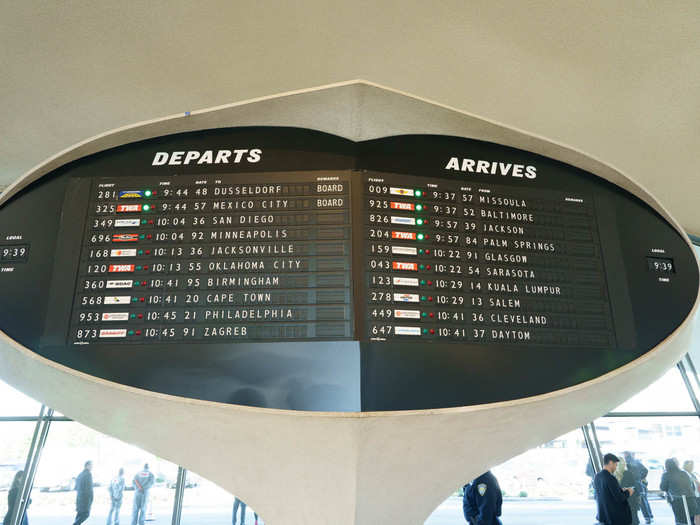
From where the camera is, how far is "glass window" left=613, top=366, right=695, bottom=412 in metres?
5.43

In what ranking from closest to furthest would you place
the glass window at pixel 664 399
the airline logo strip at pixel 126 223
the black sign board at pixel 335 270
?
the black sign board at pixel 335 270, the airline logo strip at pixel 126 223, the glass window at pixel 664 399

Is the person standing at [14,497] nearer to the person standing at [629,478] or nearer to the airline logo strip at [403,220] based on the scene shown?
the airline logo strip at [403,220]

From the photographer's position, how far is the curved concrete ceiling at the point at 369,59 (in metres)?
2.21

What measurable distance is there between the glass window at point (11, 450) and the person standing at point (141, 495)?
1.08 metres

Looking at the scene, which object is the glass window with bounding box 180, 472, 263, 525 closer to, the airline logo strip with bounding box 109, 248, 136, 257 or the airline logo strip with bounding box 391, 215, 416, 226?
the airline logo strip with bounding box 109, 248, 136, 257

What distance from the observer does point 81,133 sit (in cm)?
308

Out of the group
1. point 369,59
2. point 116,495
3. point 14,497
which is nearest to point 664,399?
point 369,59

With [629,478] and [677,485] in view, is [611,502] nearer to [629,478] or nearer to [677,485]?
[629,478]

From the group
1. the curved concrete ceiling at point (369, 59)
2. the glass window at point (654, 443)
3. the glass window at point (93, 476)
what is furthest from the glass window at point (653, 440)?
the glass window at point (93, 476)

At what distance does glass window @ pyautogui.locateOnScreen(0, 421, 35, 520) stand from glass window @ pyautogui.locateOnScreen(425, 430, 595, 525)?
4.02 meters

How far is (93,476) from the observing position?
16.5ft

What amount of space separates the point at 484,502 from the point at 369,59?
3.41 metres

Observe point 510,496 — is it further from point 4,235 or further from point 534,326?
point 4,235

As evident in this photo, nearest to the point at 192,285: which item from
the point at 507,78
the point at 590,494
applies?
the point at 507,78
